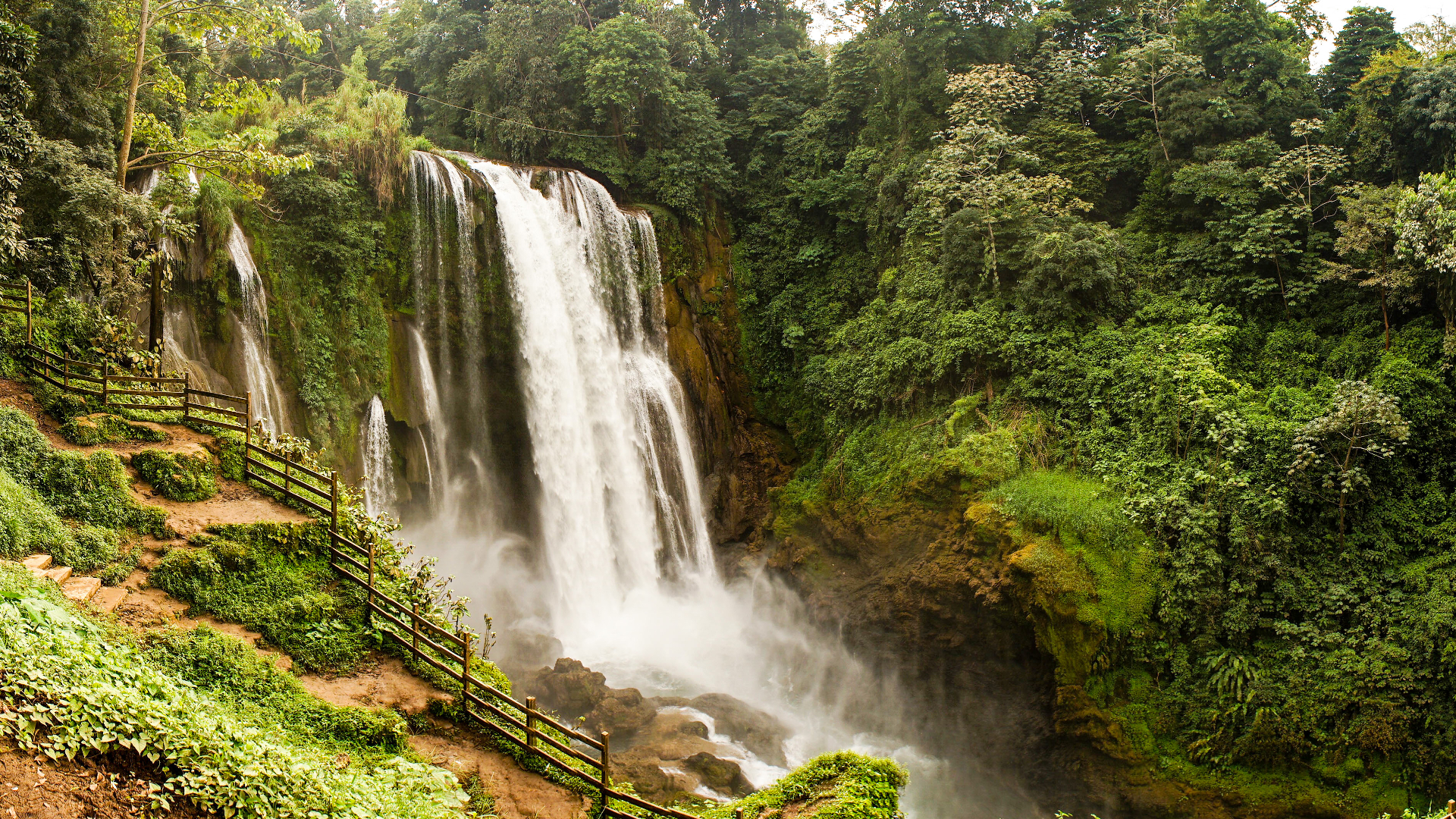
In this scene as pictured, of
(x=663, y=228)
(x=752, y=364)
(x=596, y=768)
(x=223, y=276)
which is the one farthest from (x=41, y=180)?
(x=752, y=364)

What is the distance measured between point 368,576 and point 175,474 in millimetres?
2855

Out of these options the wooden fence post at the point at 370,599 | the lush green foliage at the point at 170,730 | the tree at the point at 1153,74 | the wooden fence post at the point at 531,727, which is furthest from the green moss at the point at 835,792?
the tree at the point at 1153,74

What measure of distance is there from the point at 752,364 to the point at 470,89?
36.2ft

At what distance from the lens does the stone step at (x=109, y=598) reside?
762cm

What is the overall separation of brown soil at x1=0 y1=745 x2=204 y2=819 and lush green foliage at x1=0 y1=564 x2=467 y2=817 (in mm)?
79

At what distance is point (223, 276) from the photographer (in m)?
14.5

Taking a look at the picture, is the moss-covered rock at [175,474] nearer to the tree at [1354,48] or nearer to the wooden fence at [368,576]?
the wooden fence at [368,576]

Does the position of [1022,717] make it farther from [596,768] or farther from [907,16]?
[907,16]

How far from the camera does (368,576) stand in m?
9.30

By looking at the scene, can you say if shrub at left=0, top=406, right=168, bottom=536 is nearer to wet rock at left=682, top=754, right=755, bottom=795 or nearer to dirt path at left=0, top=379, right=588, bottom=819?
dirt path at left=0, top=379, right=588, bottom=819

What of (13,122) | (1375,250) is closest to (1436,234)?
(1375,250)

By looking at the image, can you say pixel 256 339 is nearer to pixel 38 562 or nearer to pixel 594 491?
pixel 594 491

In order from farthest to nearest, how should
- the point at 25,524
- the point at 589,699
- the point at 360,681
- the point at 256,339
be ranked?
the point at 256,339
the point at 589,699
the point at 360,681
the point at 25,524

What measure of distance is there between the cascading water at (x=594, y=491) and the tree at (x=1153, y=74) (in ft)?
40.0
